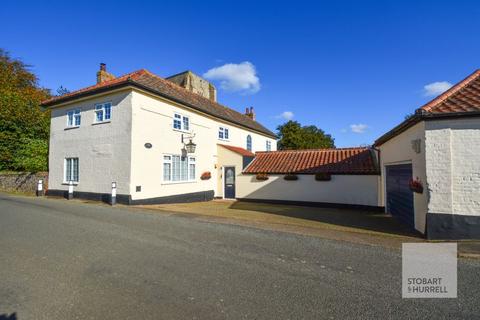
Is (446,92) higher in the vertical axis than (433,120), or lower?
higher

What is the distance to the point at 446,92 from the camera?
835 cm

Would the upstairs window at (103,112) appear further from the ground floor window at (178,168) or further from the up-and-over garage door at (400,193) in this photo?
the up-and-over garage door at (400,193)

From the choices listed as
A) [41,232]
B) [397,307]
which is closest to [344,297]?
[397,307]

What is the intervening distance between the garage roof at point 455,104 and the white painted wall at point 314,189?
6.18 metres

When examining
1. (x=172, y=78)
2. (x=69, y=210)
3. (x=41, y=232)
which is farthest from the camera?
(x=172, y=78)

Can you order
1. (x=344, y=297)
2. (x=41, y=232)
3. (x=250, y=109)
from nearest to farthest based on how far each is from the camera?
(x=344, y=297) < (x=41, y=232) < (x=250, y=109)

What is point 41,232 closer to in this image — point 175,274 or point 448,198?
point 175,274

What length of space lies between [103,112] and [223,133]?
28.5ft

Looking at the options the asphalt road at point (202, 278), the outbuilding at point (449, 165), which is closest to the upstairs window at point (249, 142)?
the outbuilding at point (449, 165)

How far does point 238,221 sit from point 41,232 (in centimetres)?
596

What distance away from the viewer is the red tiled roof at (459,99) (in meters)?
7.49

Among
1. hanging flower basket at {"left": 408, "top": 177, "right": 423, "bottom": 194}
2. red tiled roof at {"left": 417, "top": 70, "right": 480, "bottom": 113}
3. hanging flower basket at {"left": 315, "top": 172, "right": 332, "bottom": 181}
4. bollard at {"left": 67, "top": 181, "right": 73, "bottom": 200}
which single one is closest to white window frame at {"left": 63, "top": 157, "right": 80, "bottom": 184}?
bollard at {"left": 67, "top": 181, "right": 73, "bottom": 200}

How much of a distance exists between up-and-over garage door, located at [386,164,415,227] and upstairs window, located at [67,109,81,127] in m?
17.1

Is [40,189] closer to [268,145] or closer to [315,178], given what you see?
[315,178]
